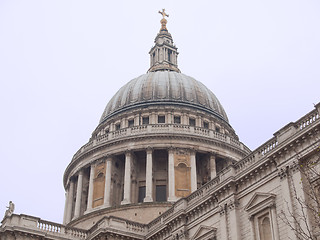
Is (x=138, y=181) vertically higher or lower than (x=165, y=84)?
lower

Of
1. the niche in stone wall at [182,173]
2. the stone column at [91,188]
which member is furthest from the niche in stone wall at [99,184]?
the niche in stone wall at [182,173]

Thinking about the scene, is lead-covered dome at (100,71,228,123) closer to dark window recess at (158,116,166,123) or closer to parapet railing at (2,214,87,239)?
dark window recess at (158,116,166,123)

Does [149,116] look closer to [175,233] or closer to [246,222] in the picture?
[175,233]

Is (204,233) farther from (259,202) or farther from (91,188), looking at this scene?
(91,188)

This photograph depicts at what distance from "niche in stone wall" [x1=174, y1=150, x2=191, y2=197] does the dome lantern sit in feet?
60.9

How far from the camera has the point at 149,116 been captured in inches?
2130

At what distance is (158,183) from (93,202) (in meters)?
6.66

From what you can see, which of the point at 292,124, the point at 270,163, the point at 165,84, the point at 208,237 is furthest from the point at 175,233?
the point at 165,84

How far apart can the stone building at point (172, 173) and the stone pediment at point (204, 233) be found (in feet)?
0.20

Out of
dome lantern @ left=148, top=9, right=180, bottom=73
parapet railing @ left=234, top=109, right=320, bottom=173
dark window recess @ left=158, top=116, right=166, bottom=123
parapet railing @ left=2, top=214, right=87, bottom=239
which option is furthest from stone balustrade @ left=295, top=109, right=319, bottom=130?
dome lantern @ left=148, top=9, right=180, bottom=73

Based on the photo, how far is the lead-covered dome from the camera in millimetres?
56188

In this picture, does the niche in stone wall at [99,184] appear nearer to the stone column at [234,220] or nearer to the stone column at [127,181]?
the stone column at [127,181]

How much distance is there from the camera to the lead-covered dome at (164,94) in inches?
2212

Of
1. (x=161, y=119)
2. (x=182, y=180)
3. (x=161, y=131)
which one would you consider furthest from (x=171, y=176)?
(x=161, y=119)
